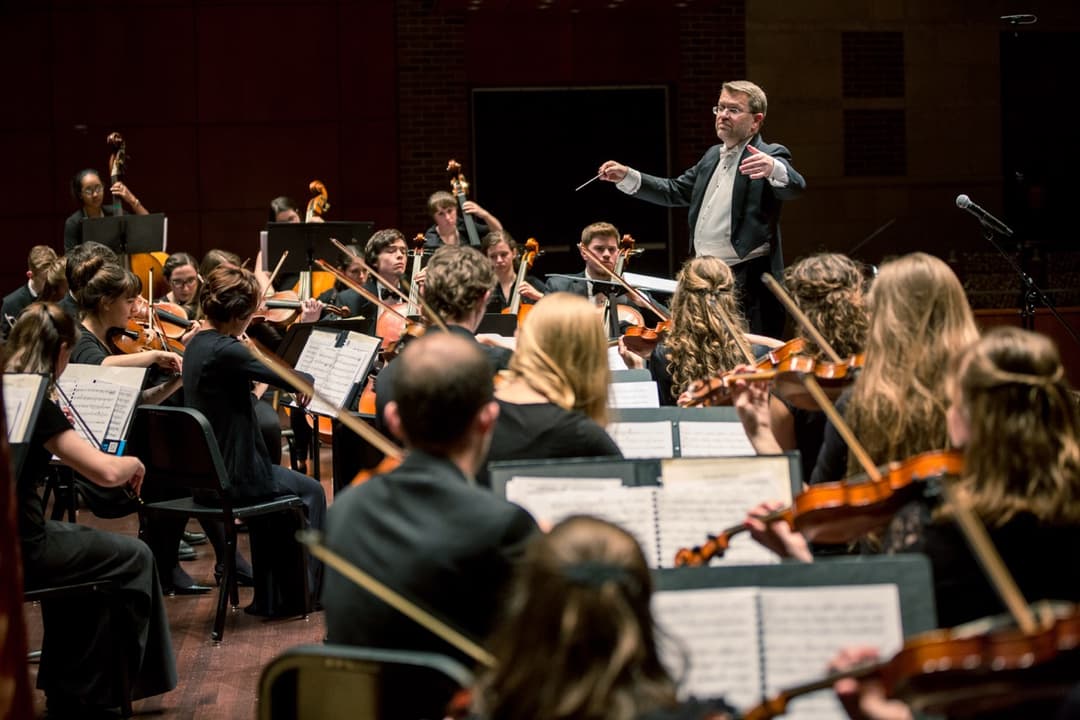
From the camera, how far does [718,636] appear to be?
187cm

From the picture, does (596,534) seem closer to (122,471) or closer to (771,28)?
(122,471)

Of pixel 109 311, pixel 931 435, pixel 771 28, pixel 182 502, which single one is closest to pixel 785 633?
pixel 931 435

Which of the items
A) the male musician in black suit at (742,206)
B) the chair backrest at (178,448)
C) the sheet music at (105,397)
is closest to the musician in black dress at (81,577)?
the sheet music at (105,397)

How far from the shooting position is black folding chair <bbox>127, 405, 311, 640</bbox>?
13.7 feet

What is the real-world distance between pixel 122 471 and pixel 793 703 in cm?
214

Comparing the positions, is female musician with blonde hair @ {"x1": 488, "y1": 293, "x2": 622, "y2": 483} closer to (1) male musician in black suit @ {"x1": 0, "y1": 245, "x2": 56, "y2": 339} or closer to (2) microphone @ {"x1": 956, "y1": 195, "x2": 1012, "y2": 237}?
(2) microphone @ {"x1": 956, "y1": 195, "x2": 1012, "y2": 237}

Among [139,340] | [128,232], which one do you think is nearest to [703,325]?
[139,340]

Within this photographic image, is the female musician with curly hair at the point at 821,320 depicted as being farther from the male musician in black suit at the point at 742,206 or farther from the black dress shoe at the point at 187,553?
the black dress shoe at the point at 187,553

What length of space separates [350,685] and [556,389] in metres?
1.09

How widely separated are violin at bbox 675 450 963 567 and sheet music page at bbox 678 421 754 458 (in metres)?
1.00

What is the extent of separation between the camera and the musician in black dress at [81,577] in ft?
11.0

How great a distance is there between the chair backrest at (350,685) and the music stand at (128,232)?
6217 millimetres

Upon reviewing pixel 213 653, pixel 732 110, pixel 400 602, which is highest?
pixel 732 110

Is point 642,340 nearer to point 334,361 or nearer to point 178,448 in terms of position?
point 334,361
